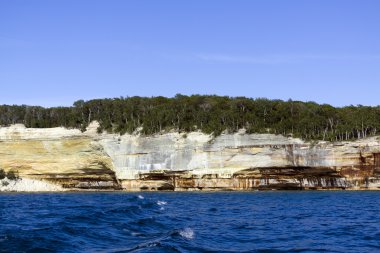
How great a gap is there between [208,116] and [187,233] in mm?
56818

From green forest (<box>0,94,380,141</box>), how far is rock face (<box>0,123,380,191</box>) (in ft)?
7.45

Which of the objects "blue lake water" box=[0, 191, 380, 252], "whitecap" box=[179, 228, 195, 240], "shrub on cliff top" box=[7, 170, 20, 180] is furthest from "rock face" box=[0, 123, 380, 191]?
"whitecap" box=[179, 228, 195, 240]

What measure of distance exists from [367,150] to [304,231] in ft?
153

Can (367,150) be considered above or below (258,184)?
above

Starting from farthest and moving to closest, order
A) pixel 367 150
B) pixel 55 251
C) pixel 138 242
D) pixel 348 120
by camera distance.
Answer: pixel 348 120 < pixel 367 150 < pixel 138 242 < pixel 55 251

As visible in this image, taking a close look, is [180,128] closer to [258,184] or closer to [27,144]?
[258,184]

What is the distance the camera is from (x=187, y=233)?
21.6m

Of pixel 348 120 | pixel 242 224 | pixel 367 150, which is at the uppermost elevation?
pixel 348 120

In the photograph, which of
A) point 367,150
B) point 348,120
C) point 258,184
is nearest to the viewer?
point 367,150

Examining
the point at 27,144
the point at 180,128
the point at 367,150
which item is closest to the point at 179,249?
the point at 367,150

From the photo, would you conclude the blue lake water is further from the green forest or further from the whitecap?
the green forest

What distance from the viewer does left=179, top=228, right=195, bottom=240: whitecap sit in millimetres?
20527

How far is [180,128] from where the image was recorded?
7600cm

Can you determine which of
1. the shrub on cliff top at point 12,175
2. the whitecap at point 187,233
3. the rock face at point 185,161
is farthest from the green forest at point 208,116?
the whitecap at point 187,233
